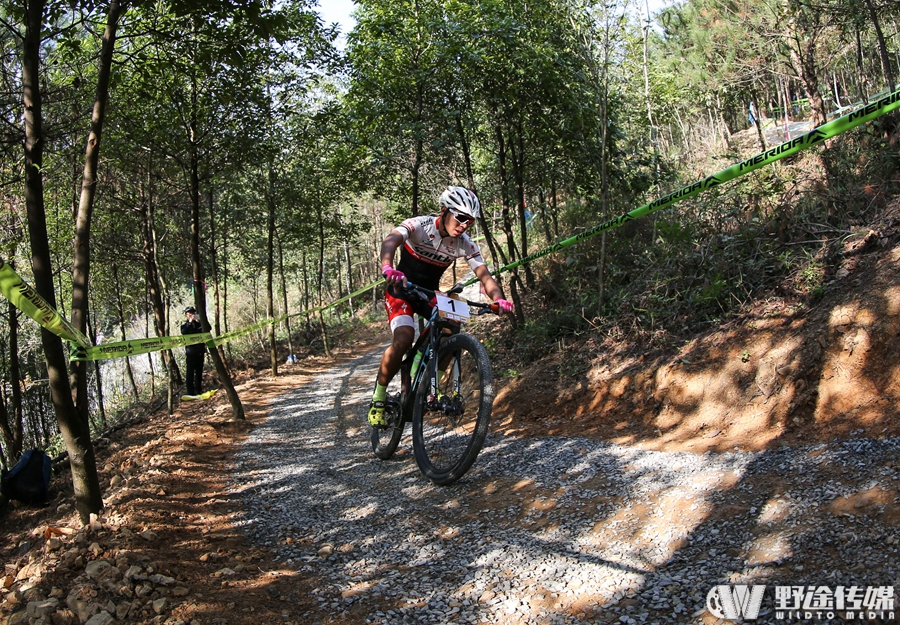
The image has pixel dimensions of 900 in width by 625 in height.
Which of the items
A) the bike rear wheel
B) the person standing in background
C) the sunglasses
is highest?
the sunglasses

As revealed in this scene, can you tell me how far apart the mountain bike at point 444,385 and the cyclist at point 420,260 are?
0.15 metres

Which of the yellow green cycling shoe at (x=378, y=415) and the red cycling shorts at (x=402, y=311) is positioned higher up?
the red cycling shorts at (x=402, y=311)

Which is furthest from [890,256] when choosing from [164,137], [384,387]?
[164,137]

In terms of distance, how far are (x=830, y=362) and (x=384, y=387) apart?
11.8ft

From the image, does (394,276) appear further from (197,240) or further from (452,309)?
(197,240)

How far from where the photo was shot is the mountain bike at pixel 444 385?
4.53 m

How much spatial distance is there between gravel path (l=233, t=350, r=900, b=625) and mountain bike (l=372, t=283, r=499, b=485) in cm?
23

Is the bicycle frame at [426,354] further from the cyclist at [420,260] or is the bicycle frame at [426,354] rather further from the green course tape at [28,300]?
the green course tape at [28,300]

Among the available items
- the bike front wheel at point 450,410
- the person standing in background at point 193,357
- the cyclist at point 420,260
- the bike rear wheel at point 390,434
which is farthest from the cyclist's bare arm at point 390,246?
the person standing in background at point 193,357

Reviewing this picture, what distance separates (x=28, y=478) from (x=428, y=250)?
4800mm

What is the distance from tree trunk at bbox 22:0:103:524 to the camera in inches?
146

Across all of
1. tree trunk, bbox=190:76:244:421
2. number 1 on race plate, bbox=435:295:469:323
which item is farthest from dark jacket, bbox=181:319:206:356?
number 1 on race plate, bbox=435:295:469:323

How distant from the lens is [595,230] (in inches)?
229

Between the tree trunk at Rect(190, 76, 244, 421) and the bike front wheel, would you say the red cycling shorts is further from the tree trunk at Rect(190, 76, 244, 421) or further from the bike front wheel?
the tree trunk at Rect(190, 76, 244, 421)
